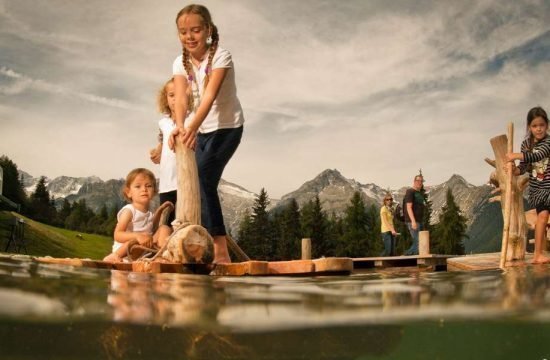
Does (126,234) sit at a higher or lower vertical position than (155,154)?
lower

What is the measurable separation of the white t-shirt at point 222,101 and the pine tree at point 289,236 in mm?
53878

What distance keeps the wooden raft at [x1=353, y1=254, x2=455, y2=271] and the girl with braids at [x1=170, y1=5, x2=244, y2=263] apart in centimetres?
547

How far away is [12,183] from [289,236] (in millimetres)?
31912

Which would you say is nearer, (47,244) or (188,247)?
(188,247)

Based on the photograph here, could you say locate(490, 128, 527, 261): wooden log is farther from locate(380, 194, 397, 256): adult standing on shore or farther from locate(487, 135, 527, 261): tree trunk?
locate(380, 194, 397, 256): adult standing on shore

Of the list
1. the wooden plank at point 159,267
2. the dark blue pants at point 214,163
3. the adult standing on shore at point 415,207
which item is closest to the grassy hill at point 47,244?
the adult standing on shore at point 415,207

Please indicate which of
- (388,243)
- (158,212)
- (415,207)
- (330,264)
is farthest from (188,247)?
(388,243)

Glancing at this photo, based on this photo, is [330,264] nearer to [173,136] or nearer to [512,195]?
[173,136]

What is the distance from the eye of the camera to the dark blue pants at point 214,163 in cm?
549

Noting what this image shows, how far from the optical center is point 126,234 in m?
6.07

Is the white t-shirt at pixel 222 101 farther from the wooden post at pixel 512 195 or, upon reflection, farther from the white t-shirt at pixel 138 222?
the wooden post at pixel 512 195

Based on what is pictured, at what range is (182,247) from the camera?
477 centimetres

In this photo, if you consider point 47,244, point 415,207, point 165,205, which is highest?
point 415,207

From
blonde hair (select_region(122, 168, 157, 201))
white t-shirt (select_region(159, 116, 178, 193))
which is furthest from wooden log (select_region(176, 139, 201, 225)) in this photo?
blonde hair (select_region(122, 168, 157, 201))
